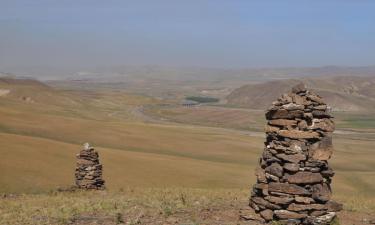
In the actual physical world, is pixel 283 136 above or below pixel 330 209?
above

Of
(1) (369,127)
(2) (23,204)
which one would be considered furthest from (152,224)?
(1) (369,127)

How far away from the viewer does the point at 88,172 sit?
1194 inches

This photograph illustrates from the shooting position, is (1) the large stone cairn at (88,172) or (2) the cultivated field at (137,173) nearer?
(2) the cultivated field at (137,173)

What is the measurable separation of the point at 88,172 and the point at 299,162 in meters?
17.1

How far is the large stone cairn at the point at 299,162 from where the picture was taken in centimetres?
1542

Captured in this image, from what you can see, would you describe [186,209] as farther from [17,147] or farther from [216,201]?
[17,147]

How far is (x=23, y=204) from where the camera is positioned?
21828mm

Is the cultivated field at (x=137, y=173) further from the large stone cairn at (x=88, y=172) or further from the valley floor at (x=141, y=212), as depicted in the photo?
the large stone cairn at (x=88, y=172)

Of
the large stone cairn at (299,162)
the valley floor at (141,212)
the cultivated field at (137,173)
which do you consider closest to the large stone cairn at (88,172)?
the cultivated field at (137,173)

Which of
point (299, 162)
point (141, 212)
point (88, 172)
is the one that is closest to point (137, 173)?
point (88, 172)

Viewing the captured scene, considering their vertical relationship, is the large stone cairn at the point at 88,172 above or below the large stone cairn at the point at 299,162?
below

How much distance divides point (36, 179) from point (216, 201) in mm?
22551

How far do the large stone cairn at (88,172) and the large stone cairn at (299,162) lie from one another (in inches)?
626

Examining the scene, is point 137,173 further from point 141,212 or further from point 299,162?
point 299,162
